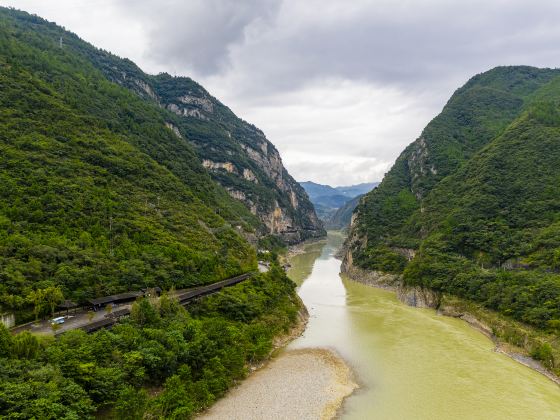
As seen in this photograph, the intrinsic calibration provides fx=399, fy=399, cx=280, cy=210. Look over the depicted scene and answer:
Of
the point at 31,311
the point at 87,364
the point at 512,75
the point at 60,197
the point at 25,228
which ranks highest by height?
the point at 512,75

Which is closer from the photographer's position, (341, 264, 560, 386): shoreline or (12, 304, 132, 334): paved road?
(12, 304, 132, 334): paved road

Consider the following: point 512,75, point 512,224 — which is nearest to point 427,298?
point 512,224

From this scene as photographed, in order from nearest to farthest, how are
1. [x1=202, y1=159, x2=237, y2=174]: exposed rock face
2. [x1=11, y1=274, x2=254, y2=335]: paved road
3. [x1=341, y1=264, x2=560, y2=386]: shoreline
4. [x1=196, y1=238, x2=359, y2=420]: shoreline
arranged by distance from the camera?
[x1=196, y1=238, x2=359, y2=420]: shoreline
[x1=11, y1=274, x2=254, y2=335]: paved road
[x1=341, y1=264, x2=560, y2=386]: shoreline
[x1=202, y1=159, x2=237, y2=174]: exposed rock face

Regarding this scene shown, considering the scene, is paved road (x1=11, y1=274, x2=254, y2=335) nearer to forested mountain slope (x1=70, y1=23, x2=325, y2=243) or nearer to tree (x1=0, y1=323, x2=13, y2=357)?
tree (x1=0, y1=323, x2=13, y2=357)

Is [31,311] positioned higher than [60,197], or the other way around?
[60,197]

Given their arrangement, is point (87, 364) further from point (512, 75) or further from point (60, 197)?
point (512, 75)

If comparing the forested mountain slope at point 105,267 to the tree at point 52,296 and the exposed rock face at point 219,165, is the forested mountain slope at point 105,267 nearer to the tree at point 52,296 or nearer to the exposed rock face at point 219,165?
the tree at point 52,296

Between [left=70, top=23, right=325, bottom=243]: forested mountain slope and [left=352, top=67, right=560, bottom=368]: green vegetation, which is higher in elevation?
[left=70, top=23, right=325, bottom=243]: forested mountain slope

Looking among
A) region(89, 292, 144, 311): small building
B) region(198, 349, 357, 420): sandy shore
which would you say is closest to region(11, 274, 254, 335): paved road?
region(89, 292, 144, 311): small building
